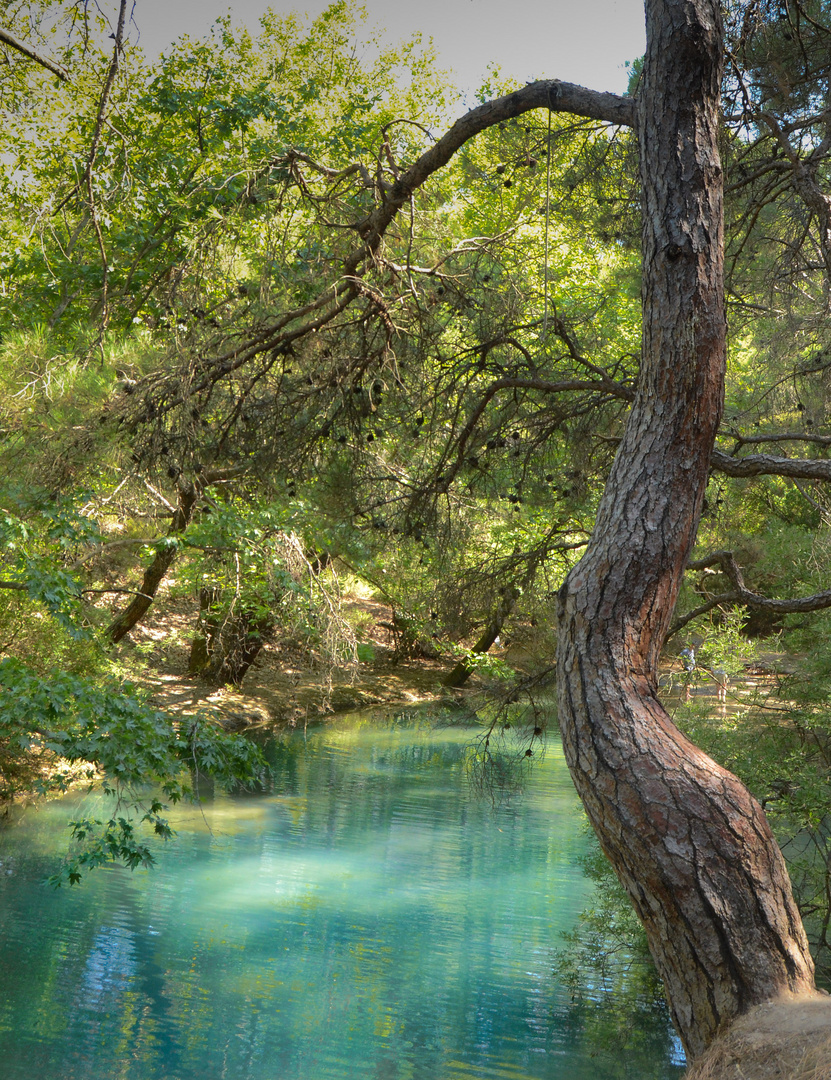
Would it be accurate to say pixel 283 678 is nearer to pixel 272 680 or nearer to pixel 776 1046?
pixel 272 680

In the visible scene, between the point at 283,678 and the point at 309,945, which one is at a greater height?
the point at 283,678

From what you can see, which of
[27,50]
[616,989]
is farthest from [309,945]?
[27,50]

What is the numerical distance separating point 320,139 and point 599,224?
27.2 ft

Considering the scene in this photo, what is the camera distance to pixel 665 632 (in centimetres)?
238

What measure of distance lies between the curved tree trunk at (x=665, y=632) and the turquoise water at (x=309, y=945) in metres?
3.66

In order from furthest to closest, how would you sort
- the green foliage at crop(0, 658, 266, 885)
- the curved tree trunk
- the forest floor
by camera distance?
the forest floor, the green foliage at crop(0, 658, 266, 885), the curved tree trunk

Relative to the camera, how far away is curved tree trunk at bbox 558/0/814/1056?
1.94 meters

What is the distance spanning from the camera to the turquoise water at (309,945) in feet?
16.6

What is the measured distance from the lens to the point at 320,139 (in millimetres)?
12328

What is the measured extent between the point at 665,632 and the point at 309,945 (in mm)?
5063

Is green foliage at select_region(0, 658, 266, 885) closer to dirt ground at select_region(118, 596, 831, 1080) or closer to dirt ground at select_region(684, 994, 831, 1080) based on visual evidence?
dirt ground at select_region(118, 596, 831, 1080)

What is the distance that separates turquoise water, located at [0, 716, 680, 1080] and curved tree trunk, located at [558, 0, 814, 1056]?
12.0 ft

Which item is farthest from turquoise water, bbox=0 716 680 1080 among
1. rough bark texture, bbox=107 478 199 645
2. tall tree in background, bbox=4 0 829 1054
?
tall tree in background, bbox=4 0 829 1054

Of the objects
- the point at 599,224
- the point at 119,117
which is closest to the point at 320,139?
the point at 119,117
